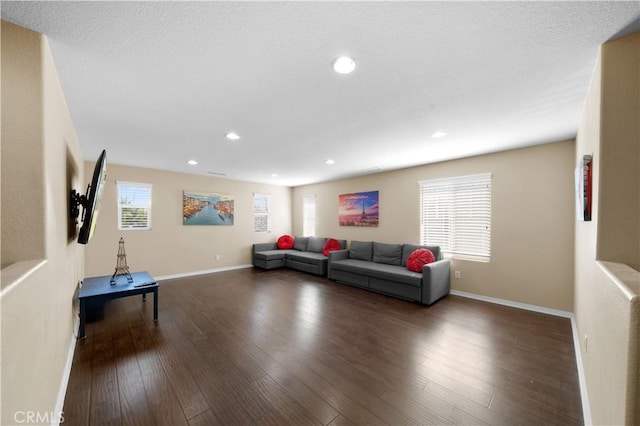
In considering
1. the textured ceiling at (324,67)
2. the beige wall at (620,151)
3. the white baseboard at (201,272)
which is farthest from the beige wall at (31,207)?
the white baseboard at (201,272)

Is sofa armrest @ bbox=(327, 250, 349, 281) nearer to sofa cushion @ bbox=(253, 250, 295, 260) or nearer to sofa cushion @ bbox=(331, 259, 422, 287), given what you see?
sofa cushion @ bbox=(331, 259, 422, 287)

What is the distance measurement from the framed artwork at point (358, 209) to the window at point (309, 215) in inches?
41.3

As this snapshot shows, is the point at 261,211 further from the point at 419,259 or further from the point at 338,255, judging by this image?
the point at 419,259

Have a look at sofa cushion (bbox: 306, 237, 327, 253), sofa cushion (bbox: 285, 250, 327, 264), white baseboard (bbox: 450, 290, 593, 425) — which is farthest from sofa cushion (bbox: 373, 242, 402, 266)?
sofa cushion (bbox: 306, 237, 327, 253)

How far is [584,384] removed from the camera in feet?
5.97

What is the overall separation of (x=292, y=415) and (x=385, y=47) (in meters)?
2.45

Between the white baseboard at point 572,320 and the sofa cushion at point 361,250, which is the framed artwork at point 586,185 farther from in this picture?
the sofa cushion at point 361,250

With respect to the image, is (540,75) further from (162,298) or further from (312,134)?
A: (162,298)

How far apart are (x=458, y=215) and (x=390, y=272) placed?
156 cm

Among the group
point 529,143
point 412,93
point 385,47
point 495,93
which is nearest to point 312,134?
point 412,93

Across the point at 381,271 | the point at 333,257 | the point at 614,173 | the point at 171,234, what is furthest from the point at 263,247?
the point at 614,173

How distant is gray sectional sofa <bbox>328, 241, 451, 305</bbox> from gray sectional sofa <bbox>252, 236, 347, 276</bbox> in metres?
0.50

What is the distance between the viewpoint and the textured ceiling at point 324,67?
1.28m

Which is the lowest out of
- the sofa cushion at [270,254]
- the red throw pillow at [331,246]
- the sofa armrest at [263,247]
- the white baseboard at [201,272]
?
the white baseboard at [201,272]
